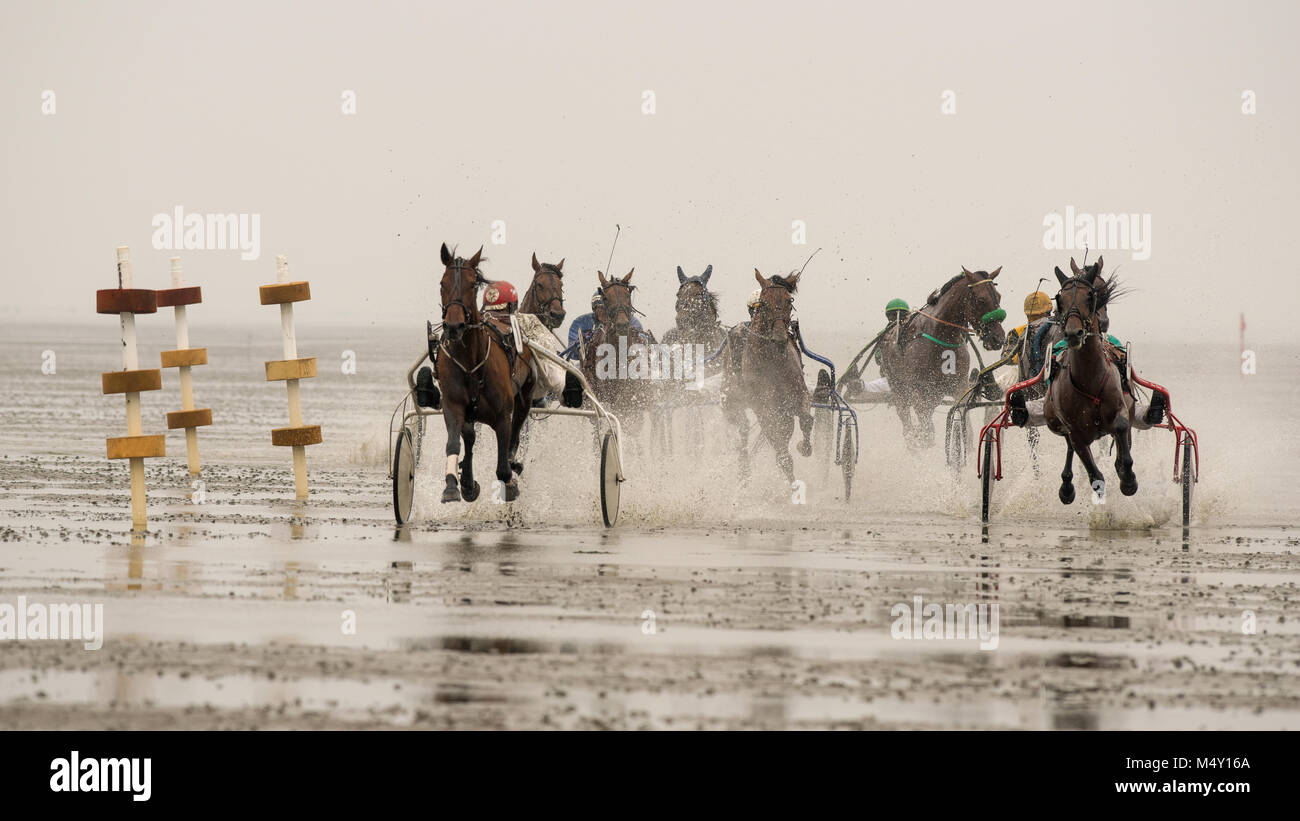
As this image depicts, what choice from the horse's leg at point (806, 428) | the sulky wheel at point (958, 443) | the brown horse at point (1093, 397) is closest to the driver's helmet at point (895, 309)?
the sulky wheel at point (958, 443)

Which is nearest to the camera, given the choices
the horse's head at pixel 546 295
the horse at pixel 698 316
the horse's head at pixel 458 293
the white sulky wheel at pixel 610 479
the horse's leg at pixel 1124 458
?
the horse's head at pixel 458 293

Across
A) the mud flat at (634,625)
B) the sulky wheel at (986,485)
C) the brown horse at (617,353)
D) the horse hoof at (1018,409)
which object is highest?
the brown horse at (617,353)

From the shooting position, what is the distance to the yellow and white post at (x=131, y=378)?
14.6 meters

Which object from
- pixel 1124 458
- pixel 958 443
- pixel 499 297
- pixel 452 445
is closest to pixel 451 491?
pixel 452 445

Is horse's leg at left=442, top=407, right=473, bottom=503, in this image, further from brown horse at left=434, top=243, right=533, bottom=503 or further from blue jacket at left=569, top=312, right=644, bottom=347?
blue jacket at left=569, top=312, right=644, bottom=347

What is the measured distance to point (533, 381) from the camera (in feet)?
53.6

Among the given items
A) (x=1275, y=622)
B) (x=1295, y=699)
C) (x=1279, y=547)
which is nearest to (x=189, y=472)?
(x=1279, y=547)

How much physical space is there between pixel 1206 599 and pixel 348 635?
17.2 ft

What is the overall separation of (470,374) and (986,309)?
306 inches

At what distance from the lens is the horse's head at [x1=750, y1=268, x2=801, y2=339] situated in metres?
18.3

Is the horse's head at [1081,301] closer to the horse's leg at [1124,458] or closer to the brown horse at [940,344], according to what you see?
the horse's leg at [1124,458]

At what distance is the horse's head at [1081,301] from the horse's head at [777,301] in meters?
3.68

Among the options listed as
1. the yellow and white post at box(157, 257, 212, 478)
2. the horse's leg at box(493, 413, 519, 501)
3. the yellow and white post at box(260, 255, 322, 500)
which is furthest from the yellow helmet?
the yellow and white post at box(157, 257, 212, 478)

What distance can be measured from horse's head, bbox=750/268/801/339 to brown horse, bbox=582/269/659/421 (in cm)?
146
